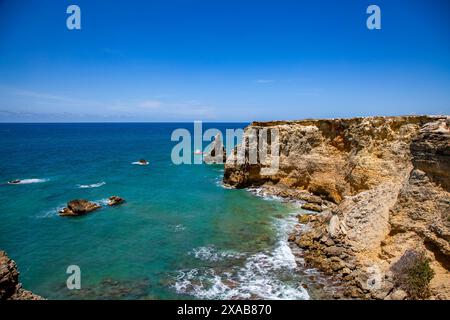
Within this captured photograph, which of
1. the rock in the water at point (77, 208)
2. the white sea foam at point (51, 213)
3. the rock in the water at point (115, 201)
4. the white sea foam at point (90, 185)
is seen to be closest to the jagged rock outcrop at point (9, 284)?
the rock in the water at point (77, 208)

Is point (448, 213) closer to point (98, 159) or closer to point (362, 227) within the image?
point (362, 227)

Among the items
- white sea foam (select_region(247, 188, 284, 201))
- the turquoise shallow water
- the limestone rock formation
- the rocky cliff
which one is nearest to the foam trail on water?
the turquoise shallow water

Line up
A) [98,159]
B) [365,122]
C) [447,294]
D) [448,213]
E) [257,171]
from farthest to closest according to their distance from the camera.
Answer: [98,159], [257,171], [365,122], [448,213], [447,294]

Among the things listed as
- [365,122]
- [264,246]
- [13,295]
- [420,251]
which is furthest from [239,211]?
[13,295]

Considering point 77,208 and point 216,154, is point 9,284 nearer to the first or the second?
point 77,208

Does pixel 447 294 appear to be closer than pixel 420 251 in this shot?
Yes

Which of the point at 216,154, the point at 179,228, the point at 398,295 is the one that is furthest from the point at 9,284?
the point at 216,154
